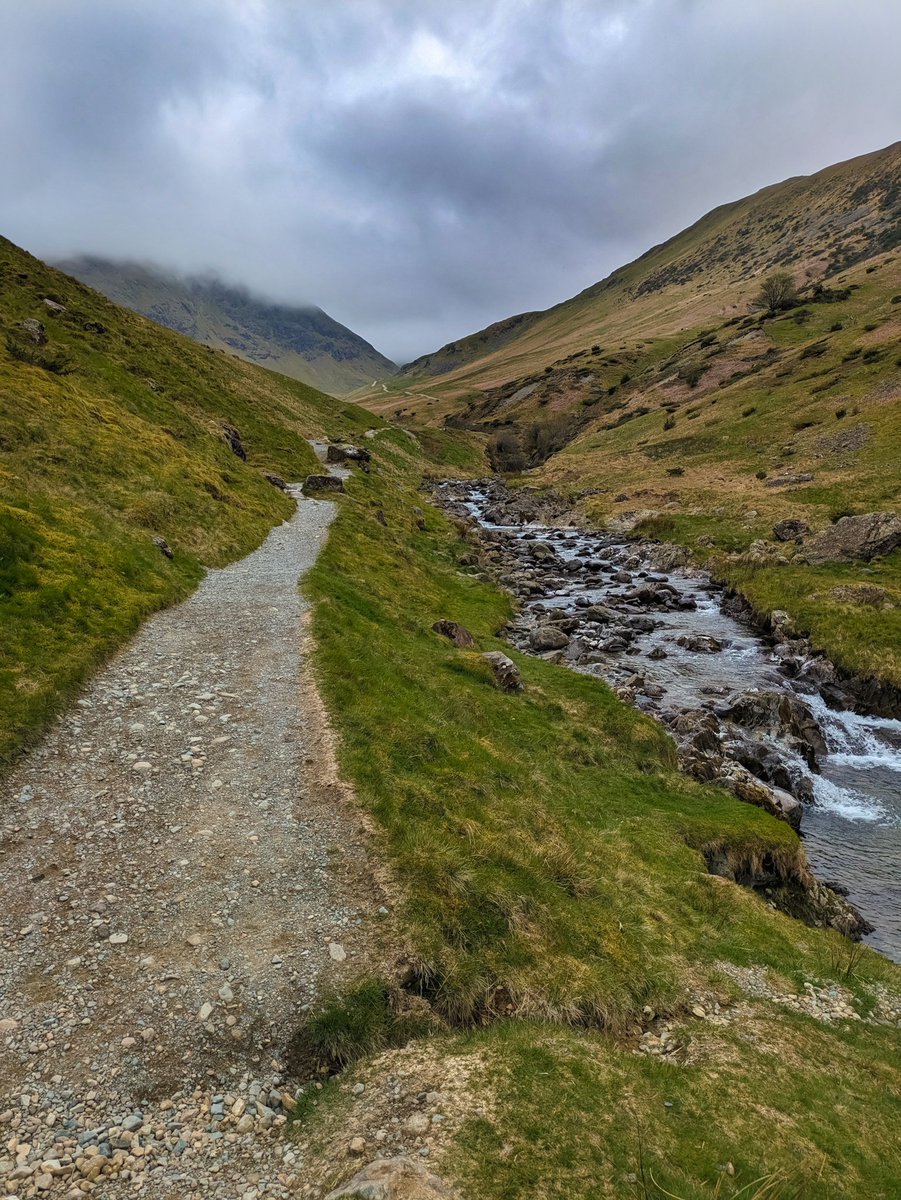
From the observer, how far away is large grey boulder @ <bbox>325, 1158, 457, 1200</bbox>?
21.6 ft

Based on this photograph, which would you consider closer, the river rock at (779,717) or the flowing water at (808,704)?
the flowing water at (808,704)

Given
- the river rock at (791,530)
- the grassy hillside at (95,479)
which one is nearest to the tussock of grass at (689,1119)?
the grassy hillside at (95,479)

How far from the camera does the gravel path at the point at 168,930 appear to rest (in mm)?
7539

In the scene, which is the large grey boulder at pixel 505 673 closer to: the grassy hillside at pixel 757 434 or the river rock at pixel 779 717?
the river rock at pixel 779 717

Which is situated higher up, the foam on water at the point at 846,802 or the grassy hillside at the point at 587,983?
the foam on water at the point at 846,802

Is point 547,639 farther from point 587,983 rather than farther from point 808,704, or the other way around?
point 587,983

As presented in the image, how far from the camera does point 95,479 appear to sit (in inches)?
1252

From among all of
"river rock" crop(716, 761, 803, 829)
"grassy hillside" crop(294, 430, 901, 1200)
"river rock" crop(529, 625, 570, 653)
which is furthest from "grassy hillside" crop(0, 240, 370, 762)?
"river rock" crop(716, 761, 803, 829)

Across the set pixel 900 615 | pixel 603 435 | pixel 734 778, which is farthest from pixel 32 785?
pixel 603 435

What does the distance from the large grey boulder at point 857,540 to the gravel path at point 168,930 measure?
140 ft

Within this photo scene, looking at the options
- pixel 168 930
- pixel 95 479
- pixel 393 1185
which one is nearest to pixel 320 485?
→ pixel 95 479

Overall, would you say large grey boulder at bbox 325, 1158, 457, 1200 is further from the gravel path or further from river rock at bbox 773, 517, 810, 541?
river rock at bbox 773, 517, 810, 541

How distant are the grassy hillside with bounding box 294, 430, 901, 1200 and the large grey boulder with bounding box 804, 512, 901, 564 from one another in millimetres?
29924

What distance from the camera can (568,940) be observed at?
12.7m
